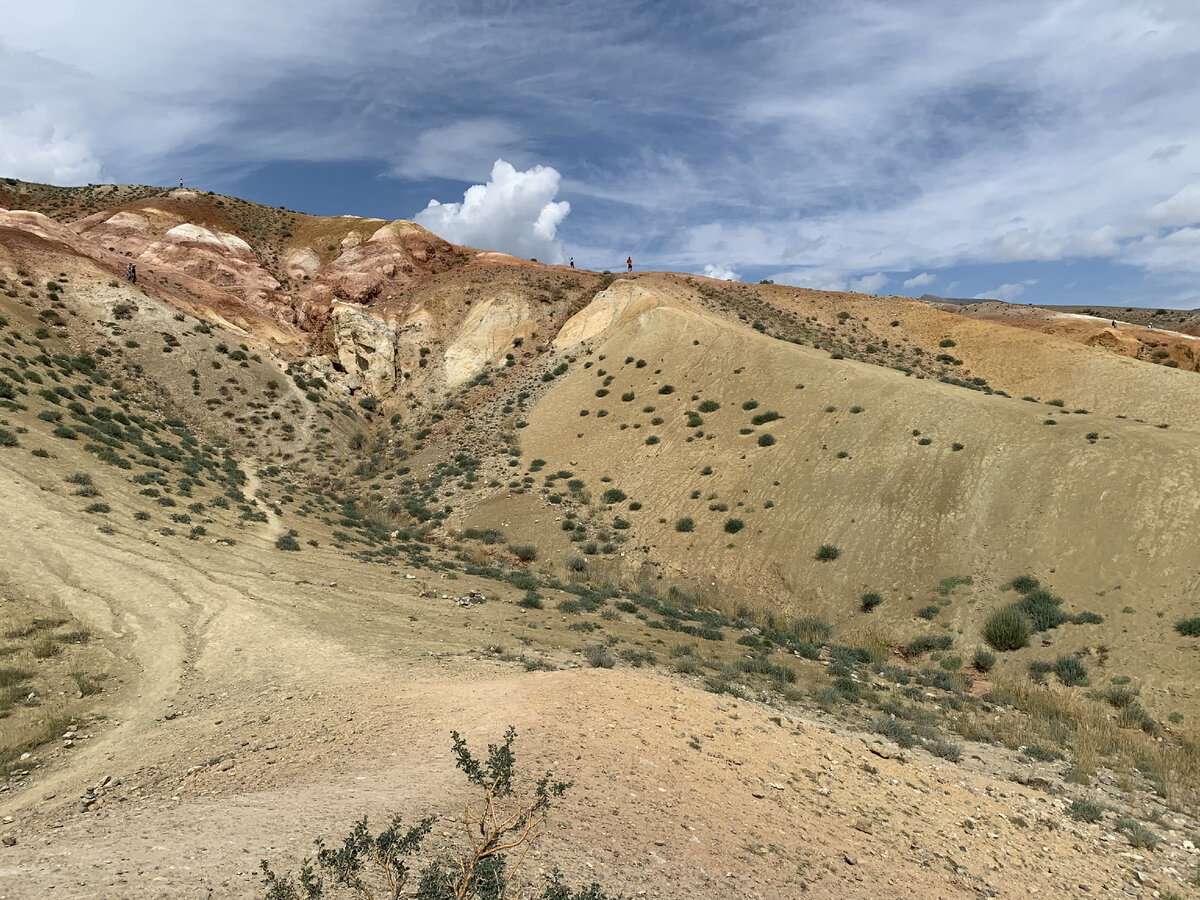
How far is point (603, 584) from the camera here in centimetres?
2062

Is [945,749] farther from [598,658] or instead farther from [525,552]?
[525,552]

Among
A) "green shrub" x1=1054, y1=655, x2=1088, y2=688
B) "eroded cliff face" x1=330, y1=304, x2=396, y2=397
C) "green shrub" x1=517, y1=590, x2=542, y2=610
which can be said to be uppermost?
"eroded cliff face" x1=330, y1=304, x2=396, y2=397

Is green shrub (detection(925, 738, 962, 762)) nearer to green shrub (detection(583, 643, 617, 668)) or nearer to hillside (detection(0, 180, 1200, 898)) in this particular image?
hillside (detection(0, 180, 1200, 898))

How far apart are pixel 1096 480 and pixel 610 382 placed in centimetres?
2210

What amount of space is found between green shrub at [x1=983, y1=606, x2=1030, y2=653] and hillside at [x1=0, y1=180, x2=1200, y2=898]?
0.17m

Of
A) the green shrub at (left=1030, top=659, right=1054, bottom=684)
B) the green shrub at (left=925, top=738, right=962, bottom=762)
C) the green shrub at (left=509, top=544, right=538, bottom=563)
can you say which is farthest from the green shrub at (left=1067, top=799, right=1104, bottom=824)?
the green shrub at (left=509, top=544, right=538, bottom=563)

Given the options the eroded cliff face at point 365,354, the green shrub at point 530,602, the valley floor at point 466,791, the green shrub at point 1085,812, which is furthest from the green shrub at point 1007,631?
the eroded cliff face at point 365,354

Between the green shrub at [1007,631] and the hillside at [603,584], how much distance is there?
17 centimetres

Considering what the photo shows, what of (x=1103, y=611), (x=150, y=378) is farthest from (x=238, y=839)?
(x=150, y=378)

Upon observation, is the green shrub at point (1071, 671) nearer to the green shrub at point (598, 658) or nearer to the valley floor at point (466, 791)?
the valley floor at point (466, 791)

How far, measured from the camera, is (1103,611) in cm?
1528

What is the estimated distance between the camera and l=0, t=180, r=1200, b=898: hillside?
6.63 metres

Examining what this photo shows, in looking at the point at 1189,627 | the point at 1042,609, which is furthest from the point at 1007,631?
the point at 1189,627

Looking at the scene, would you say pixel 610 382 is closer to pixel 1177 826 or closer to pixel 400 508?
pixel 400 508
